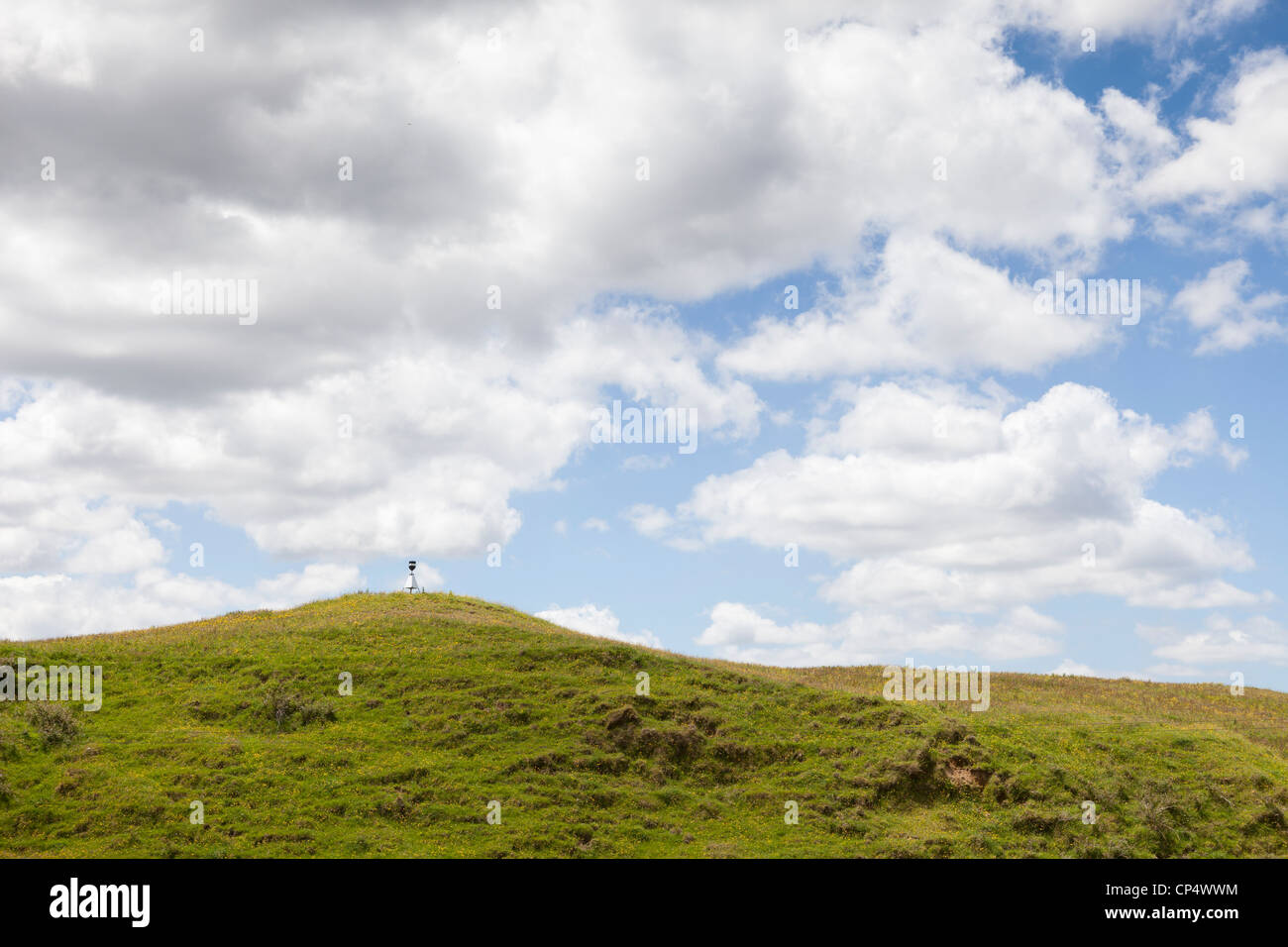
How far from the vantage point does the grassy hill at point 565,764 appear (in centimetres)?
3272

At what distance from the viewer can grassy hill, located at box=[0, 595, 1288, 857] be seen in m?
32.7

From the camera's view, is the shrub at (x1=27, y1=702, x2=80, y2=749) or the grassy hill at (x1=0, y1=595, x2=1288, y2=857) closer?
the grassy hill at (x1=0, y1=595, x2=1288, y2=857)

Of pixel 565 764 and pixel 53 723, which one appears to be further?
pixel 53 723

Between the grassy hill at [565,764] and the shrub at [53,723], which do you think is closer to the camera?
the grassy hill at [565,764]

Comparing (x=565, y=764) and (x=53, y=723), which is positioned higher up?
(x=53, y=723)

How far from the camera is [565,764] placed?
37500mm
